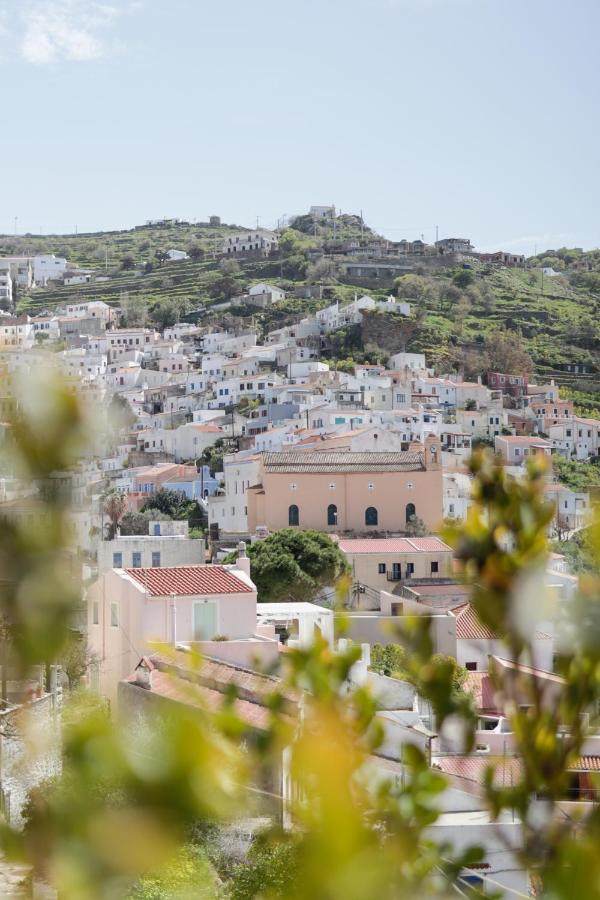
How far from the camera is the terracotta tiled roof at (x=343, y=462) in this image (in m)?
35.3

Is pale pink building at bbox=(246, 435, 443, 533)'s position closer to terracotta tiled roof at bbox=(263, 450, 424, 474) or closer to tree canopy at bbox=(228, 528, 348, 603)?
terracotta tiled roof at bbox=(263, 450, 424, 474)

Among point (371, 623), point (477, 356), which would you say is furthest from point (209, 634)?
point (477, 356)

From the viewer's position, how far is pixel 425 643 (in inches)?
67.2

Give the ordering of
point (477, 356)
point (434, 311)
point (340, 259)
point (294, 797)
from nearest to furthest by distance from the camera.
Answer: point (294, 797) < point (477, 356) < point (434, 311) < point (340, 259)

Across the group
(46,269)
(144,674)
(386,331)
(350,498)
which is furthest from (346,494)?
(46,269)

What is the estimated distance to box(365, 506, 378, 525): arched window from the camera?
3556 centimetres

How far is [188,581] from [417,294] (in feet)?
182

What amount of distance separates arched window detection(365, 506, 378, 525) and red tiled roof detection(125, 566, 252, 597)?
2004cm

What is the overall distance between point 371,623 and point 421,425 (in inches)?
1012

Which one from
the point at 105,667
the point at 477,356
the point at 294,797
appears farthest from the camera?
the point at 477,356

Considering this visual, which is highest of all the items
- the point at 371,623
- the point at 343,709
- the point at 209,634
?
the point at 343,709

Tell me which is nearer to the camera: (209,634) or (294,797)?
(294,797)

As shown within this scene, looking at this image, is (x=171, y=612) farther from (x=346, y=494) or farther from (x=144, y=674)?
(x=346, y=494)

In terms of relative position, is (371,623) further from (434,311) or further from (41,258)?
(41,258)
